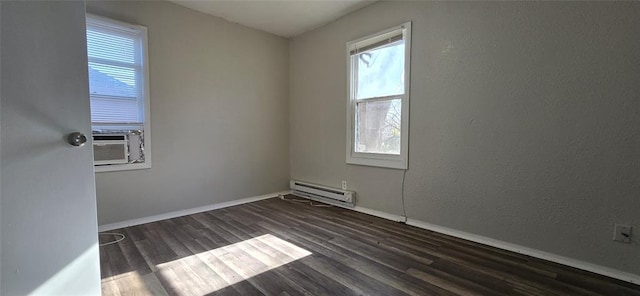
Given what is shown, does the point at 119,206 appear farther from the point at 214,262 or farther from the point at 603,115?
the point at 603,115

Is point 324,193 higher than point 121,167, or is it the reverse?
point 121,167

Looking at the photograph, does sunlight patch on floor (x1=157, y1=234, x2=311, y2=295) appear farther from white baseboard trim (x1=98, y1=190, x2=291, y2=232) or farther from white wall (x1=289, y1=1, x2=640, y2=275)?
white wall (x1=289, y1=1, x2=640, y2=275)

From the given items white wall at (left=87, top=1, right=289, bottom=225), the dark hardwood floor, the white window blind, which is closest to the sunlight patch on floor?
the dark hardwood floor

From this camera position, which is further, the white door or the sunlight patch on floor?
the sunlight patch on floor

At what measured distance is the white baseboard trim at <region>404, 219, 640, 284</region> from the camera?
1.87 metres

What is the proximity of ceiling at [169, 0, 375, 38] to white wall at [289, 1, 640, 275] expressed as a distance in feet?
1.21

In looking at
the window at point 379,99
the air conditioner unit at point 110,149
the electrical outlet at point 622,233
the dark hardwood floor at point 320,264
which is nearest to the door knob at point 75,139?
the dark hardwood floor at point 320,264

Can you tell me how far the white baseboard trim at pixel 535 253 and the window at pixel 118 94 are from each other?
317 centimetres

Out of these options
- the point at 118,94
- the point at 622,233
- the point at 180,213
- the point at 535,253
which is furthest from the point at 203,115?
the point at 622,233

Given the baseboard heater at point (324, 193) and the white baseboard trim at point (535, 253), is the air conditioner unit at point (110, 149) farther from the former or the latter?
the white baseboard trim at point (535, 253)

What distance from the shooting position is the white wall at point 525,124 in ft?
6.09

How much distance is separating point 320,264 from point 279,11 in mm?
2928

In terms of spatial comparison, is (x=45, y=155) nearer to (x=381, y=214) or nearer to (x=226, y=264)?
(x=226, y=264)

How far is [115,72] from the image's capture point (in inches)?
112
